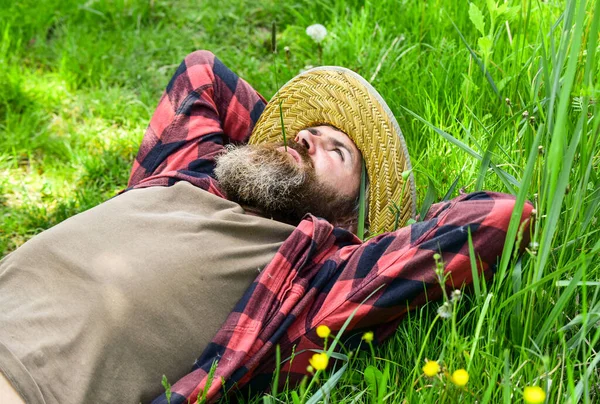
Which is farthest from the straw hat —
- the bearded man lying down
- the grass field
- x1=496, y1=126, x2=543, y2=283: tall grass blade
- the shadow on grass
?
the shadow on grass

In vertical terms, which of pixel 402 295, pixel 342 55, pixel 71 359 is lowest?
pixel 71 359

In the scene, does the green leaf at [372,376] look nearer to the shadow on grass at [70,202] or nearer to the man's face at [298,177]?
the man's face at [298,177]

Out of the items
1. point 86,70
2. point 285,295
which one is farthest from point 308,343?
point 86,70

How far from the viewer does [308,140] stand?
2838mm

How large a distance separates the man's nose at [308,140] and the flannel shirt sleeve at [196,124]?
0.34 metres

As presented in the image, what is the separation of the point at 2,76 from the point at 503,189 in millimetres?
2556

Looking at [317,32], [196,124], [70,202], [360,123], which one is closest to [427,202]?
[360,123]

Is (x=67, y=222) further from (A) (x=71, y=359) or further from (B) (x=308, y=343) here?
(B) (x=308, y=343)

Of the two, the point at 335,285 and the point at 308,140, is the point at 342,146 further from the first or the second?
the point at 335,285

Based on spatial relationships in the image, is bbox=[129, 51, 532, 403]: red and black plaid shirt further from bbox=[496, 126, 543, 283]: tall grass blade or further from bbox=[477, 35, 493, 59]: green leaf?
bbox=[477, 35, 493, 59]: green leaf

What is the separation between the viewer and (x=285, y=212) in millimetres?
2707

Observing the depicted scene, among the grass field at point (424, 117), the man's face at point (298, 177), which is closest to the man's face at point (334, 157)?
the man's face at point (298, 177)

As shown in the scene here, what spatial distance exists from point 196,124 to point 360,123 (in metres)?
0.71

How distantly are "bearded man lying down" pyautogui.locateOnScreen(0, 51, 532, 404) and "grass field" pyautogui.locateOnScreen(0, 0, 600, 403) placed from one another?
14 cm
